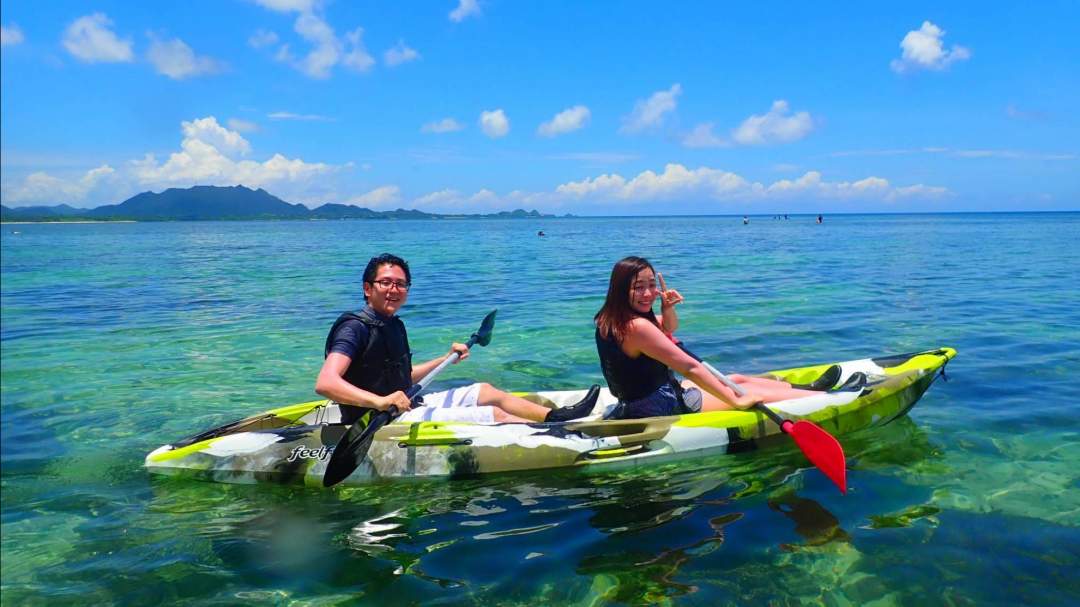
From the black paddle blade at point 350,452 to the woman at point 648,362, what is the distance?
1901mm

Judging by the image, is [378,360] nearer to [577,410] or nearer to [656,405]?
[577,410]

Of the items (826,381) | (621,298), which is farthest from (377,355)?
(826,381)

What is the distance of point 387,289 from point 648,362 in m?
2.23

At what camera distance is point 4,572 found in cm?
451

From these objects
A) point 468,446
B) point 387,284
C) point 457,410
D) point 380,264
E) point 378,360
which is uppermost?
point 380,264

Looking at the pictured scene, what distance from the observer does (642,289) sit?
18.5ft

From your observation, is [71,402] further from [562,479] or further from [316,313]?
[316,313]

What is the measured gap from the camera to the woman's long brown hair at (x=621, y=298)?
18.3 ft

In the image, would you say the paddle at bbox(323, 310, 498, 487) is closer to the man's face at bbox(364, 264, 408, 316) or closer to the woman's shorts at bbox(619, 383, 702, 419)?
the man's face at bbox(364, 264, 408, 316)

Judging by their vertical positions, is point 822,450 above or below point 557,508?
above

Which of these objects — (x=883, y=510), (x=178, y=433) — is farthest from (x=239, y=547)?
(x=883, y=510)

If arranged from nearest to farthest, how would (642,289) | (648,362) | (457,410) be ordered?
1. (642,289)
2. (648,362)
3. (457,410)

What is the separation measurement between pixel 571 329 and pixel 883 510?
8561 mm

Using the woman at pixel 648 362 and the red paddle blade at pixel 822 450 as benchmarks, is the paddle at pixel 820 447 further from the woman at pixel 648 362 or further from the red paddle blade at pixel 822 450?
the woman at pixel 648 362
